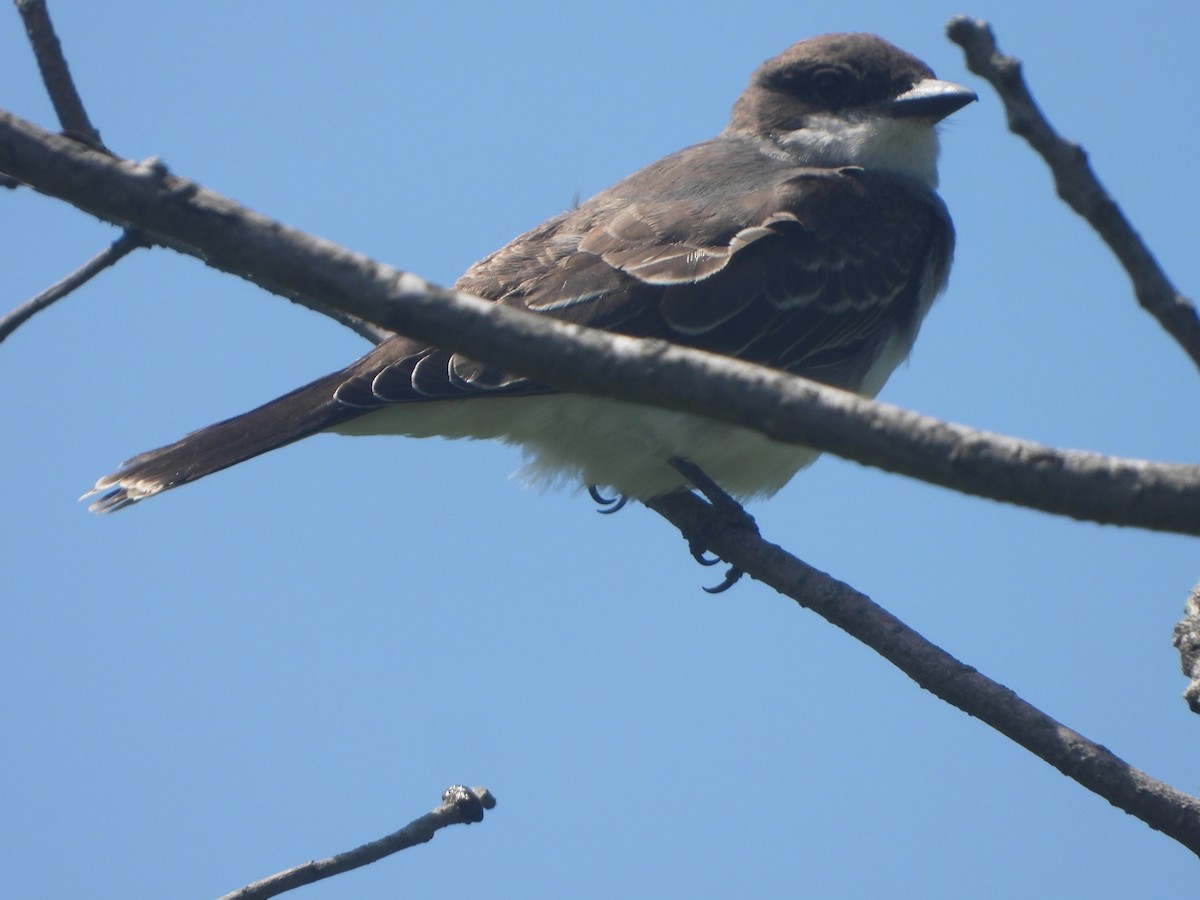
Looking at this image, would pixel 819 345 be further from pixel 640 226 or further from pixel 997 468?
pixel 997 468

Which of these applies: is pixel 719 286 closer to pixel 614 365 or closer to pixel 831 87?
pixel 831 87

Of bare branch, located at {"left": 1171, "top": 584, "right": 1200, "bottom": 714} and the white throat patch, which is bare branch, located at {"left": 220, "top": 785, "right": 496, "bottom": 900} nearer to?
bare branch, located at {"left": 1171, "top": 584, "right": 1200, "bottom": 714}

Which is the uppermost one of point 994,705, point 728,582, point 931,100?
point 931,100

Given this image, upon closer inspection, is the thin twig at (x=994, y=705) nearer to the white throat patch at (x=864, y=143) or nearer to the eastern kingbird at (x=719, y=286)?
the eastern kingbird at (x=719, y=286)

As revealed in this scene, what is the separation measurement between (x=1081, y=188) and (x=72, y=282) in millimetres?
3165

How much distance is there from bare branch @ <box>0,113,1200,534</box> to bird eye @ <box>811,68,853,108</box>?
5661mm

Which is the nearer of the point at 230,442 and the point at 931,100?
the point at 230,442

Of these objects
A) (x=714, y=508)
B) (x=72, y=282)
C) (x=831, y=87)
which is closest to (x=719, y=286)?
(x=714, y=508)

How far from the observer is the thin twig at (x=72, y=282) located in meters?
4.04

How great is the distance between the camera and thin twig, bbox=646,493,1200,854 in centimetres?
423

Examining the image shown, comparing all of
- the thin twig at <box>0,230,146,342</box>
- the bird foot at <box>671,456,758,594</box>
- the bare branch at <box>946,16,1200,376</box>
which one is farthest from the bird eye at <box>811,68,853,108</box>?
the bare branch at <box>946,16,1200,376</box>

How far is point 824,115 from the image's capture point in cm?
799

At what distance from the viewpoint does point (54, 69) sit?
406 cm

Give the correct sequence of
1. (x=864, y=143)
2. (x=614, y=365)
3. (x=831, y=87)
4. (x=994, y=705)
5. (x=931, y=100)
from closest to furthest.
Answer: (x=614, y=365) < (x=994, y=705) < (x=931, y=100) < (x=864, y=143) < (x=831, y=87)
